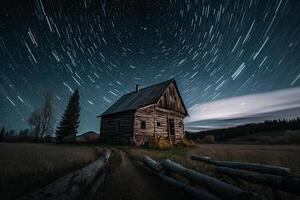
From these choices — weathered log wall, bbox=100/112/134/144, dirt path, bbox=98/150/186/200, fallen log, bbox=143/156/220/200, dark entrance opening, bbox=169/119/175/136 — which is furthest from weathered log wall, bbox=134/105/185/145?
dirt path, bbox=98/150/186/200

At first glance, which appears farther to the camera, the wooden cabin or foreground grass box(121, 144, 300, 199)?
the wooden cabin

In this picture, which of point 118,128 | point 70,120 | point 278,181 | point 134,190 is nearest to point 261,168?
point 278,181

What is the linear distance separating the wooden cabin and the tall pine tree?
1239 centimetres

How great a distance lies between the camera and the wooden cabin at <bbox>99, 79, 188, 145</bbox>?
60.6 ft

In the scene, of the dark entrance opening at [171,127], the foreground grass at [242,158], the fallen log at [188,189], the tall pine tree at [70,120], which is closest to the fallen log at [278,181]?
the foreground grass at [242,158]

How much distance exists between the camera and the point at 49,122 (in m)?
38.2

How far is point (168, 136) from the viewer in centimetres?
2088

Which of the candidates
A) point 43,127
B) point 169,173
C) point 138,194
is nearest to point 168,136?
point 169,173

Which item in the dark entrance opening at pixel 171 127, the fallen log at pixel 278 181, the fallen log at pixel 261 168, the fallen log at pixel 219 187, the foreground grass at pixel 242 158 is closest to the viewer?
the fallen log at pixel 219 187

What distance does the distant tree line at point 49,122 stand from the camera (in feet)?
94.1

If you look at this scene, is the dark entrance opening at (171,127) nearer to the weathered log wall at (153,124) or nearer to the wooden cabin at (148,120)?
the wooden cabin at (148,120)

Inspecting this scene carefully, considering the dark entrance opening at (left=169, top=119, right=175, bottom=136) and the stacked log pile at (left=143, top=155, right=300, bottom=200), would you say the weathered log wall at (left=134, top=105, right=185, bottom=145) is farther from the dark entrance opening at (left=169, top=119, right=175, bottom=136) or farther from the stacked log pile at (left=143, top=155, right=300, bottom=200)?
the stacked log pile at (left=143, top=155, right=300, bottom=200)

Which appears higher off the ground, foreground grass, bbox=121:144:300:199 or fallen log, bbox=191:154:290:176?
fallen log, bbox=191:154:290:176

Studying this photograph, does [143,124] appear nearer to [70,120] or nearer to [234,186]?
[234,186]
